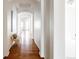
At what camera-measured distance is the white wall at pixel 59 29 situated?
327cm

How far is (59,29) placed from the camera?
10.8ft

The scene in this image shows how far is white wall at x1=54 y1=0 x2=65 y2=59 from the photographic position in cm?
327

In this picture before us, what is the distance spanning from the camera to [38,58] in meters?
5.75
